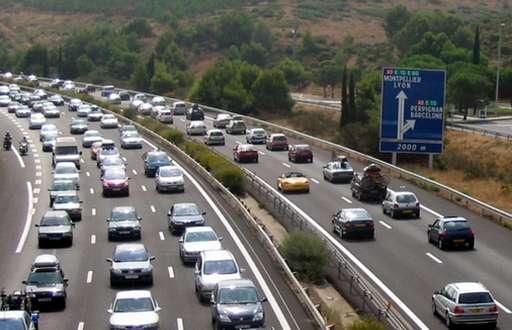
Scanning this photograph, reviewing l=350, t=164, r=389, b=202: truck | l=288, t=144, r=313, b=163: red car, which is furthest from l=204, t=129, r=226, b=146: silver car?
l=350, t=164, r=389, b=202: truck

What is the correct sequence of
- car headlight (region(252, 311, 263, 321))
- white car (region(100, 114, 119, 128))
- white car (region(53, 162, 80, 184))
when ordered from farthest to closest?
white car (region(100, 114, 119, 128)), white car (region(53, 162, 80, 184)), car headlight (region(252, 311, 263, 321))

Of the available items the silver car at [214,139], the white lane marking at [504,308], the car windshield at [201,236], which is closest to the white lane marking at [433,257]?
the white lane marking at [504,308]

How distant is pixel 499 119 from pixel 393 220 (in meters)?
50.7

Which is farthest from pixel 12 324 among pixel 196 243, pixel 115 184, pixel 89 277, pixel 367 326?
pixel 115 184

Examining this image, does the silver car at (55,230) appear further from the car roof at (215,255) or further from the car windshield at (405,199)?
the car windshield at (405,199)

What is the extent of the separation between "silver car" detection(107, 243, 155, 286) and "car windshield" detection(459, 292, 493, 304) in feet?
34.6

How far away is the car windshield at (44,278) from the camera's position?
29.8m

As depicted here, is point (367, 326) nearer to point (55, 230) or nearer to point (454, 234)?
point (454, 234)

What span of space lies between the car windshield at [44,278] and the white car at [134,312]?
11.1 feet

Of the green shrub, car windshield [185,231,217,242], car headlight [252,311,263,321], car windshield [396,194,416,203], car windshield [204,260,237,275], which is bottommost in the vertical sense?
car windshield [396,194,416,203]

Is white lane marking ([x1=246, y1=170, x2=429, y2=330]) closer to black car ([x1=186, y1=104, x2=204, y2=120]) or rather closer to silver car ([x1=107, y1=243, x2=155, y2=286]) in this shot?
silver car ([x1=107, y1=243, x2=155, y2=286])

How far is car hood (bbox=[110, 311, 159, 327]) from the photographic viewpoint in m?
26.0

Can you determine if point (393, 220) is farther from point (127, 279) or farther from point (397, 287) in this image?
point (127, 279)

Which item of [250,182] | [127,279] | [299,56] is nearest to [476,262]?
[127,279]
